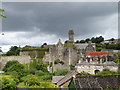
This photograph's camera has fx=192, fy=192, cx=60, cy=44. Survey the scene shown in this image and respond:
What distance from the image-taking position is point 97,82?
13188 mm

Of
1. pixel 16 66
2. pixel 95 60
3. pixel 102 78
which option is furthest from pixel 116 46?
pixel 102 78

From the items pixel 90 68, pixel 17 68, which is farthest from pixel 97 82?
pixel 90 68

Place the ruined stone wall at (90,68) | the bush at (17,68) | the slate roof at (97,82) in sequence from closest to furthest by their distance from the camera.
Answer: the slate roof at (97,82) < the bush at (17,68) < the ruined stone wall at (90,68)

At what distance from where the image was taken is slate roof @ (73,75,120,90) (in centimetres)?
1269

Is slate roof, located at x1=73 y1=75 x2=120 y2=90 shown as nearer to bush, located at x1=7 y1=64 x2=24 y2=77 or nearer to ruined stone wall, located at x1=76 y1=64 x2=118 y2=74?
bush, located at x1=7 y1=64 x2=24 y2=77

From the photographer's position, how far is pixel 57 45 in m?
44.5

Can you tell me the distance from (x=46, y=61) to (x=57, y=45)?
14.7 ft

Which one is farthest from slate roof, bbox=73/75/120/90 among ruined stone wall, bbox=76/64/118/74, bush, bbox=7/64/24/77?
ruined stone wall, bbox=76/64/118/74

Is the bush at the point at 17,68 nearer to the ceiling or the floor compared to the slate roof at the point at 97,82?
nearer to the floor

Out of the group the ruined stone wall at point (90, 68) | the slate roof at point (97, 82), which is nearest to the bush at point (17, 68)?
the ruined stone wall at point (90, 68)

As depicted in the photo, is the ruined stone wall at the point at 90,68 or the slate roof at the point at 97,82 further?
the ruined stone wall at the point at 90,68

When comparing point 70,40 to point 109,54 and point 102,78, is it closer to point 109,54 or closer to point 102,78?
point 109,54

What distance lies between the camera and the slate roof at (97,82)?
12.7 meters

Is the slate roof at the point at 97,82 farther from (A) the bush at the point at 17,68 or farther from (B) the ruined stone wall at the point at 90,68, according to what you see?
(B) the ruined stone wall at the point at 90,68
